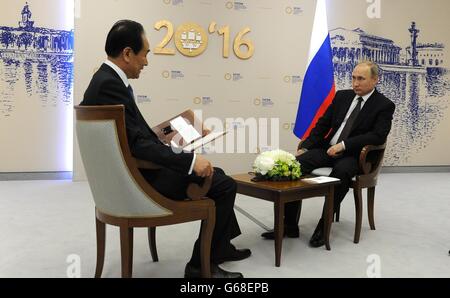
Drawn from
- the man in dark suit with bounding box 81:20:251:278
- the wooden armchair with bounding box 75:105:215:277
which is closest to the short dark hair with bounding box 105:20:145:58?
the man in dark suit with bounding box 81:20:251:278

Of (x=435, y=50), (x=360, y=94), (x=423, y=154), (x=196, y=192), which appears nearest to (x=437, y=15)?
(x=435, y=50)

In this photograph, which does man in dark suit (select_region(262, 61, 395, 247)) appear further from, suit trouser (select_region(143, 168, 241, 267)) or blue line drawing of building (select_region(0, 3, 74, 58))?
blue line drawing of building (select_region(0, 3, 74, 58))

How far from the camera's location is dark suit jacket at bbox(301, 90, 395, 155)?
322 cm

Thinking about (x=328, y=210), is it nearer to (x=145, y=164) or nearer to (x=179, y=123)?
(x=179, y=123)

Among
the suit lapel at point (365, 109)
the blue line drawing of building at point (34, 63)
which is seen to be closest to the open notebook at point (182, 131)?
the suit lapel at point (365, 109)

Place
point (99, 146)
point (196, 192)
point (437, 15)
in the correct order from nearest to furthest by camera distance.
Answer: point (99, 146), point (196, 192), point (437, 15)

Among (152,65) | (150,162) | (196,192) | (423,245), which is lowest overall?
(423,245)

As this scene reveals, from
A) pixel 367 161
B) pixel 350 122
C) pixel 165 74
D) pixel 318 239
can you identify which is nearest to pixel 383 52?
pixel 165 74

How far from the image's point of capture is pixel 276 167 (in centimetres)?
281

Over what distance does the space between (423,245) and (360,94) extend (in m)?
1.20

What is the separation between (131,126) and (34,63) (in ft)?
12.1

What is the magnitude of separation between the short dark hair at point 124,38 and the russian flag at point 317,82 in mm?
3120

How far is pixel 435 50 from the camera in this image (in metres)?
6.29

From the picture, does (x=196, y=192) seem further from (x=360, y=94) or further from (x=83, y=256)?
(x=360, y=94)
